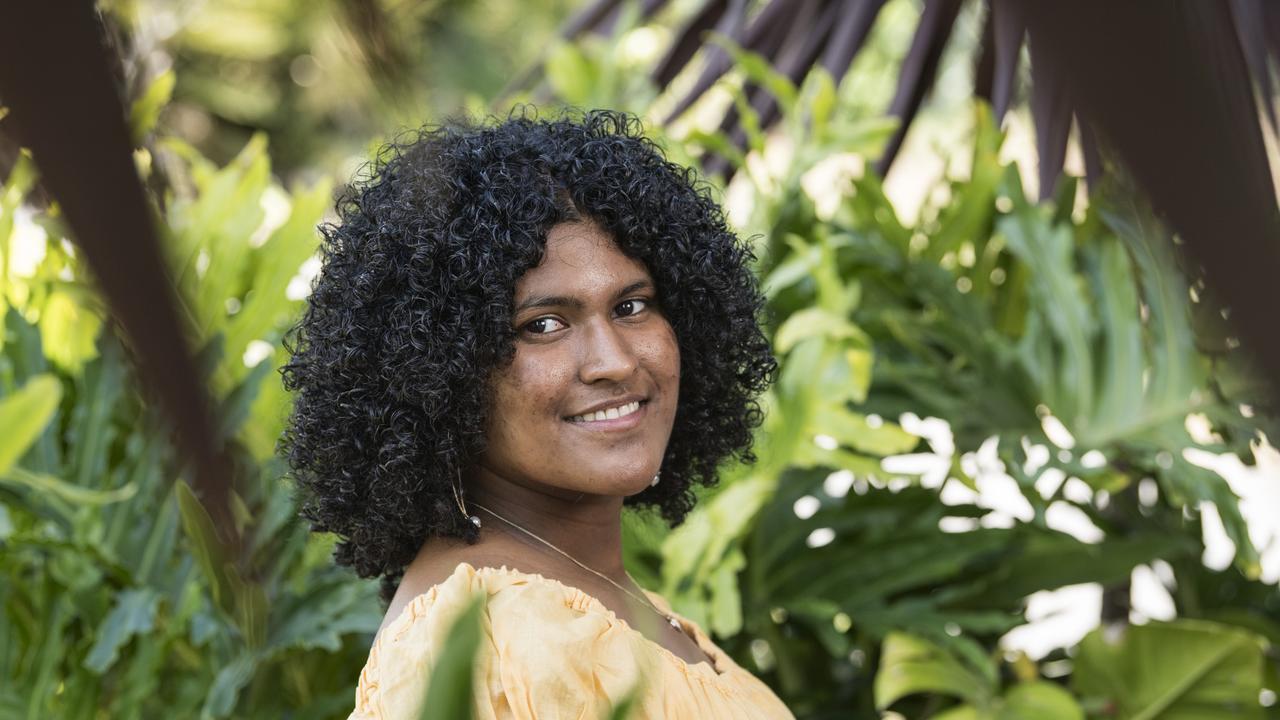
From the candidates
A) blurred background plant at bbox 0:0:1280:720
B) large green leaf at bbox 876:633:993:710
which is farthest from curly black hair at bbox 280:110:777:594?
large green leaf at bbox 876:633:993:710

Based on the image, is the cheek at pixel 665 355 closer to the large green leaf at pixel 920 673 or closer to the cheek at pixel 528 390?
the cheek at pixel 528 390

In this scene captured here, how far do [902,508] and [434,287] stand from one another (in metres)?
1.59

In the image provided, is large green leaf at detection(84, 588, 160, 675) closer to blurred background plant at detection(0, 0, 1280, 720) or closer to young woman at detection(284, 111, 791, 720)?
blurred background plant at detection(0, 0, 1280, 720)

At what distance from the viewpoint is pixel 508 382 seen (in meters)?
1.25

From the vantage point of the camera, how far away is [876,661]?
2.81m

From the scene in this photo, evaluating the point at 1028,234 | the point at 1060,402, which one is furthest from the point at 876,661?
the point at 1028,234

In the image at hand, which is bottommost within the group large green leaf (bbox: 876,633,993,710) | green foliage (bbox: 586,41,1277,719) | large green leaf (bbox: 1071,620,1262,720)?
large green leaf (bbox: 1071,620,1262,720)

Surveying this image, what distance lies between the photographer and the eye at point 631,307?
131 centimetres

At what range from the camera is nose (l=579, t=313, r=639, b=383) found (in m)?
1.23

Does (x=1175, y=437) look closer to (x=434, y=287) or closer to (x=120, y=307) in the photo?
(x=434, y=287)

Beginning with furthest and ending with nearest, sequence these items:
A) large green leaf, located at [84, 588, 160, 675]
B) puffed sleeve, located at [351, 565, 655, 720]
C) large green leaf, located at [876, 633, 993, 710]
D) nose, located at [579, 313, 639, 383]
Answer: large green leaf, located at [876, 633, 993, 710] → large green leaf, located at [84, 588, 160, 675] → nose, located at [579, 313, 639, 383] → puffed sleeve, located at [351, 565, 655, 720]

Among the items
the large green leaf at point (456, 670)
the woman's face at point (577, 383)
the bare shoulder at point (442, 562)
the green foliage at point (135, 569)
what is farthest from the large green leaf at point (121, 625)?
the large green leaf at point (456, 670)

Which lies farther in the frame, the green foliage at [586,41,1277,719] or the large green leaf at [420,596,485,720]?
the green foliage at [586,41,1277,719]

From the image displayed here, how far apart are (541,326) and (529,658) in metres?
0.33
